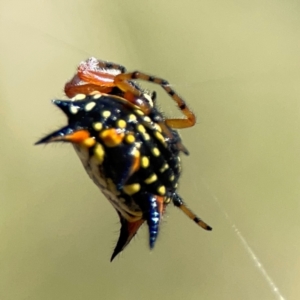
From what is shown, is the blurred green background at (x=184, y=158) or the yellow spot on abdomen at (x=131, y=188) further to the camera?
the blurred green background at (x=184, y=158)

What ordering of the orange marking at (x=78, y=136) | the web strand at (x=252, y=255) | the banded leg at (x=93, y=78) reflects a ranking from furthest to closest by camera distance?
the web strand at (x=252, y=255) < the banded leg at (x=93, y=78) < the orange marking at (x=78, y=136)

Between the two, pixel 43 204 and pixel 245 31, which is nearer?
pixel 43 204

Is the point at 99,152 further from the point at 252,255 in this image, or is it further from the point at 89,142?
the point at 252,255

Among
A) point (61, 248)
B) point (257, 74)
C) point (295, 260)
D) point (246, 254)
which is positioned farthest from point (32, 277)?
point (257, 74)

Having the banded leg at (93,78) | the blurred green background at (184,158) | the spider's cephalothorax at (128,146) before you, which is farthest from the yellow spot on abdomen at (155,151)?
the blurred green background at (184,158)

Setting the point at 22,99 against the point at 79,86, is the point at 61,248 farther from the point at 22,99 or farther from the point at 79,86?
the point at 79,86

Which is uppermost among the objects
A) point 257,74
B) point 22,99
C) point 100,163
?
point 100,163

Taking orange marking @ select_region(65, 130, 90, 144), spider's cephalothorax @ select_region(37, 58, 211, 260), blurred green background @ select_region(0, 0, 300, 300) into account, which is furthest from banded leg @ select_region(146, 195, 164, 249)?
blurred green background @ select_region(0, 0, 300, 300)

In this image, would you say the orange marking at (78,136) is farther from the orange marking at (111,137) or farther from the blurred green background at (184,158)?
the blurred green background at (184,158)
